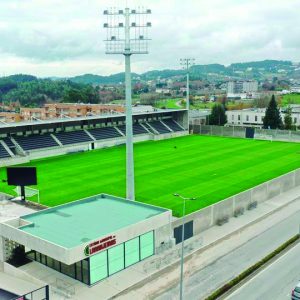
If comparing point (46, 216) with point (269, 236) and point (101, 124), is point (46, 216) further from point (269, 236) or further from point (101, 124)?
point (101, 124)

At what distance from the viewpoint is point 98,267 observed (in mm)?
24984

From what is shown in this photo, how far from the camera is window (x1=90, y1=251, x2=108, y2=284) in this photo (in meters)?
24.6

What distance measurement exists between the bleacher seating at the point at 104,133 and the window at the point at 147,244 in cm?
4157

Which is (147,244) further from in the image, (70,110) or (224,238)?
(70,110)

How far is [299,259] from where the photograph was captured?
2805 centimetres

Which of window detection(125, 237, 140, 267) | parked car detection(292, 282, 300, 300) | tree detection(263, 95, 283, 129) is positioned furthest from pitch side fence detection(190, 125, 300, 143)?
parked car detection(292, 282, 300, 300)

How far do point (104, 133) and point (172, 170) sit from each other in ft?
73.8

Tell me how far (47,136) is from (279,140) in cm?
3996

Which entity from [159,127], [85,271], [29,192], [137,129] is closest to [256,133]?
[159,127]

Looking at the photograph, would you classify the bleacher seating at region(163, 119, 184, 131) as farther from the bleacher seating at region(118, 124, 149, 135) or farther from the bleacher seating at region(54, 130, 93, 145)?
the bleacher seating at region(54, 130, 93, 145)

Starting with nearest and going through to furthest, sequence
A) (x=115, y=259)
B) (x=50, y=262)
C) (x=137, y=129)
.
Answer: (x=115, y=259) → (x=50, y=262) → (x=137, y=129)

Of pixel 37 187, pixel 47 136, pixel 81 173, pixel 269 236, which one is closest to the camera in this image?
pixel 269 236

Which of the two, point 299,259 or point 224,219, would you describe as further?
point 224,219

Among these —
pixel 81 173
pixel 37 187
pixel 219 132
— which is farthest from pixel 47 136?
pixel 219 132
